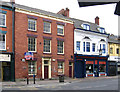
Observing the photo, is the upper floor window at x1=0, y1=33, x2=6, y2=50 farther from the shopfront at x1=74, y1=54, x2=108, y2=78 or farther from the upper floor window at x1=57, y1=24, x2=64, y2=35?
the shopfront at x1=74, y1=54, x2=108, y2=78

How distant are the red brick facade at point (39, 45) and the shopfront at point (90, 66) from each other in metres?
2.36

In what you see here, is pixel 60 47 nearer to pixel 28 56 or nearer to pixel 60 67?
pixel 60 67

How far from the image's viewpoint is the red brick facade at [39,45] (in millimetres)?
20938

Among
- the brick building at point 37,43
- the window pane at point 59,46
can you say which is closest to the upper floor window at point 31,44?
the brick building at point 37,43

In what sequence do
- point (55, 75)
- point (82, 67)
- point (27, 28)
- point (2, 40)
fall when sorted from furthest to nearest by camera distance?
point (82, 67) < point (55, 75) < point (27, 28) < point (2, 40)

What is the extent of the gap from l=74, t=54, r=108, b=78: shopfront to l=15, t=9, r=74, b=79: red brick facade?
2.36 m

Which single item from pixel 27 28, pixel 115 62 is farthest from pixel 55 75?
pixel 115 62

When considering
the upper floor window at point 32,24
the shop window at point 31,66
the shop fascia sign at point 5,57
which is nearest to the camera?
the shop fascia sign at point 5,57

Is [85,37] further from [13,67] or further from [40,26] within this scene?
[13,67]

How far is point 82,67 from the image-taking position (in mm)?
28391

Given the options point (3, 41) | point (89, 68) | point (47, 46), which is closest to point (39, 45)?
point (47, 46)

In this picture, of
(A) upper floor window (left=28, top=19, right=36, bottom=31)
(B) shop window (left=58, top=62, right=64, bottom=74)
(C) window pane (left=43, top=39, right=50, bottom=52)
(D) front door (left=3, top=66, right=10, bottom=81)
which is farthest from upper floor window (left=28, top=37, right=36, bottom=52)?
(B) shop window (left=58, top=62, right=64, bottom=74)

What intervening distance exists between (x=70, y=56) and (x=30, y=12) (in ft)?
32.5

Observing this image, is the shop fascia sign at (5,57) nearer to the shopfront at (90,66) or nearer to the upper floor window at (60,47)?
the upper floor window at (60,47)
